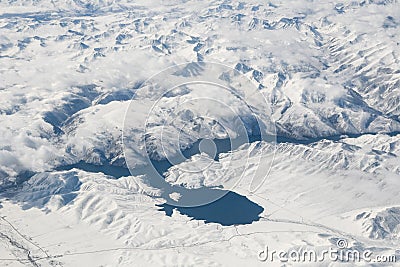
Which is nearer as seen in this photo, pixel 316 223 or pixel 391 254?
pixel 391 254

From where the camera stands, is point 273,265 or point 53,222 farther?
point 53,222

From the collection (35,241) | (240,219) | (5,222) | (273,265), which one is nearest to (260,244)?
(273,265)

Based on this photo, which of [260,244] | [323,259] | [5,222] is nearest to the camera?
[323,259]

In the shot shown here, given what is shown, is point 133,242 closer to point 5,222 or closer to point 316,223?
point 5,222

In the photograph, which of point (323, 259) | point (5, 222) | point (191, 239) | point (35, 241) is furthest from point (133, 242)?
point (323, 259)

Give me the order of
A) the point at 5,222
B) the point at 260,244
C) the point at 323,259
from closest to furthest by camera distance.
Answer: the point at 323,259 → the point at 260,244 → the point at 5,222

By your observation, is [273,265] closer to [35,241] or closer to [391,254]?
[391,254]

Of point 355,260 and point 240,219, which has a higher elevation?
point 355,260

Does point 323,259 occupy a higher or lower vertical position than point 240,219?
higher

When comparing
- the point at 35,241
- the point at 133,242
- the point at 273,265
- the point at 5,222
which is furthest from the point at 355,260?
the point at 5,222
